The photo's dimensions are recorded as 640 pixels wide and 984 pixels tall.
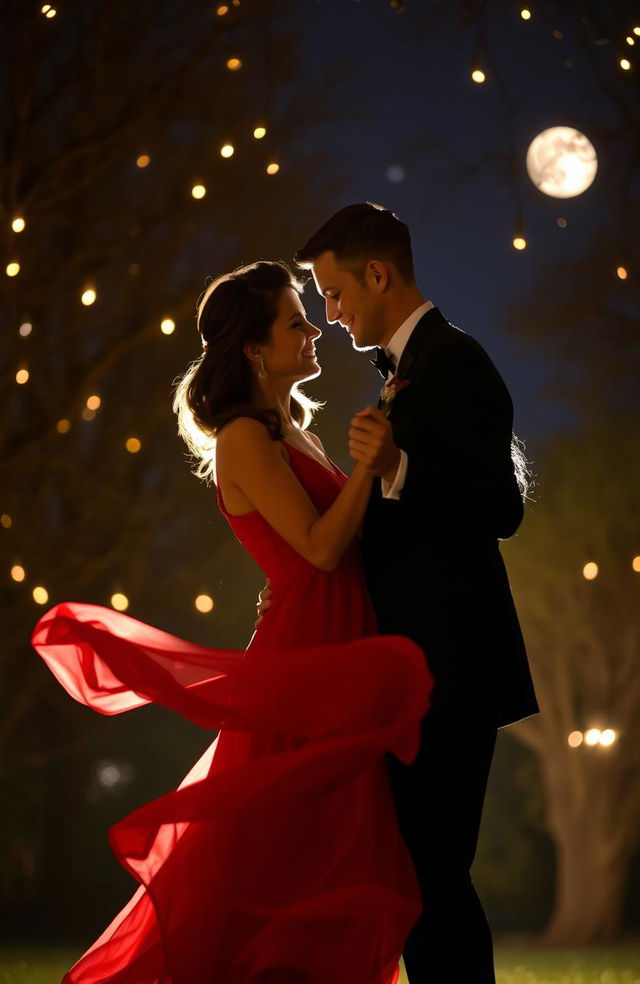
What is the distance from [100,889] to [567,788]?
177 cm

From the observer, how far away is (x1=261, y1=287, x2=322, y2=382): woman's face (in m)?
2.25

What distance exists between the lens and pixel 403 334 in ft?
6.61

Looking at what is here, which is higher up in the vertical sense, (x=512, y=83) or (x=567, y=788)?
(x=512, y=83)

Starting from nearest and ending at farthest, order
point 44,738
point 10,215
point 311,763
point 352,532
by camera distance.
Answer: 1. point 311,763
2. point 352,532
3. point 10,215
4. point 44,738

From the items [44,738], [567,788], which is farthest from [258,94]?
[567,788]

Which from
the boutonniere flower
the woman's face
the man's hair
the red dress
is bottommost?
the red dress

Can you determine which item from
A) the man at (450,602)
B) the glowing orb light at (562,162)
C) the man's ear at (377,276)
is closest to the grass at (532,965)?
the man at (450,602)

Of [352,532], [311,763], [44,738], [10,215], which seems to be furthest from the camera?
[44,738]

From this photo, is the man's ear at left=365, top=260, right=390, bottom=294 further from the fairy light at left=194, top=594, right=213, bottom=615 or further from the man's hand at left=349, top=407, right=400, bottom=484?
the fairy light at left=194, top=594, right=213, bottom=615

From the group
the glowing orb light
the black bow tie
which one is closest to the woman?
the black bow tie

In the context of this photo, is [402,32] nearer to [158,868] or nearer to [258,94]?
[258,94]

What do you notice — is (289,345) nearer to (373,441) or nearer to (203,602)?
(373,441)

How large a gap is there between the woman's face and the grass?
7.53ft

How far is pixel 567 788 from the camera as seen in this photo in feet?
14.5
